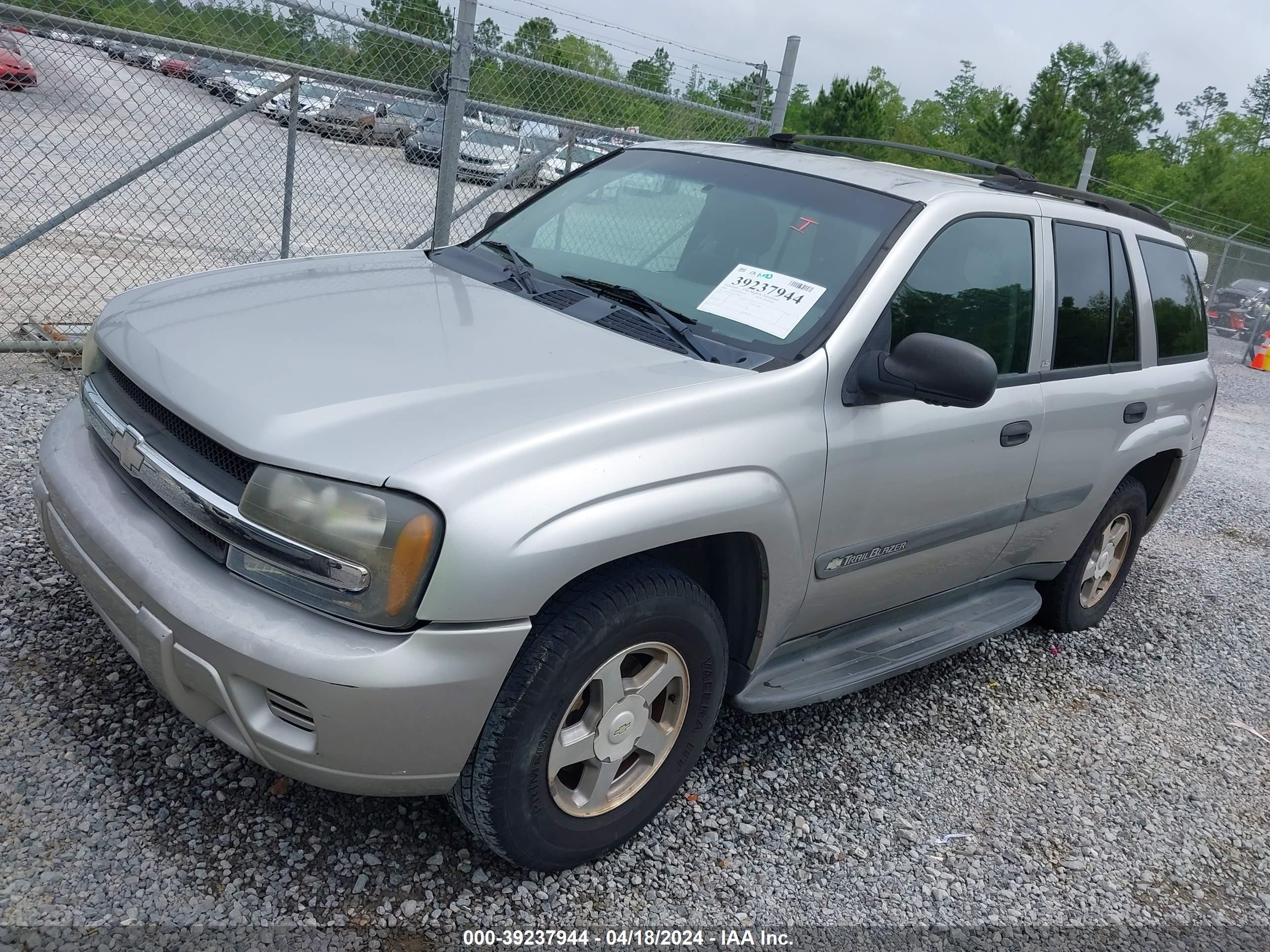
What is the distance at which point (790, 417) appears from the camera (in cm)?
257

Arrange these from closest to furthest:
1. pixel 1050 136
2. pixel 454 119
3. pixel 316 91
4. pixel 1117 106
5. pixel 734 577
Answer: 1. pixel 734 577
2. pixel 316 91
3. pixel 454 119
4. pixel 1050 136
5. pixel 1117 106

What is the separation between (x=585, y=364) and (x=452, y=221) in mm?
4354

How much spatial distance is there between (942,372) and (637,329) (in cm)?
83

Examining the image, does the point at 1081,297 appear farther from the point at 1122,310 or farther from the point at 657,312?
the point at 657,312

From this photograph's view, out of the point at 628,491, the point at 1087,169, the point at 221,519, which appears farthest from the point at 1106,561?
the point at 1087,169

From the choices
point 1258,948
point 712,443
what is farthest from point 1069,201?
point 1258,948

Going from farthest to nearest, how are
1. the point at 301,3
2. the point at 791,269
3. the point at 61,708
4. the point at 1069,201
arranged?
1. the point at 301,3
2. the point at 1069,201
3. the point at 791,269
4. the point at 61,708

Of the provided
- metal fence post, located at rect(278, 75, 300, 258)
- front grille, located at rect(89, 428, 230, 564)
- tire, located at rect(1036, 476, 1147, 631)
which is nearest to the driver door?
tire, located at rect(1036, 476, 1147, 631)

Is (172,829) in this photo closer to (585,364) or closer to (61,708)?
(61,708)

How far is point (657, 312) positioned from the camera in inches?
114

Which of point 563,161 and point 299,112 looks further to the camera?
point 563,161

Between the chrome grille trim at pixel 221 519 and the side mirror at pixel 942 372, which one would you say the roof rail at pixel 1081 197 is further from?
the chrome grille trim at pixel 221 519

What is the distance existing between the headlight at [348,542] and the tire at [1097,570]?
3.12 m

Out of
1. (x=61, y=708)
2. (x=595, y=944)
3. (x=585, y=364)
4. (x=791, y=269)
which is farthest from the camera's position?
(x=791, y=269)
